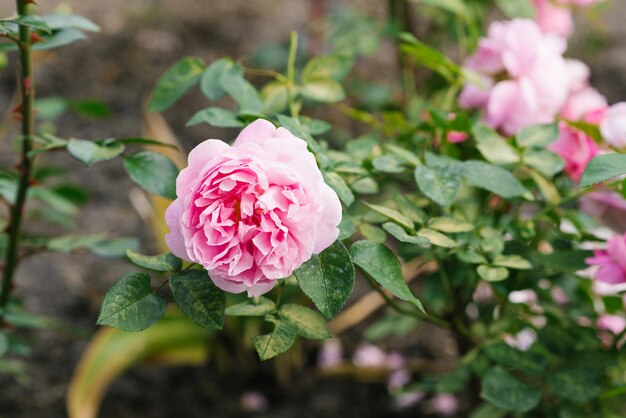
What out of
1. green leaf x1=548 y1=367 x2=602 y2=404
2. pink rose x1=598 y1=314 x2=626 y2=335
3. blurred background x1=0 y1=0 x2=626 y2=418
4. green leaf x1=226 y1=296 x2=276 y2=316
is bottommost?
Answer: blurred background x1=0 y1=0 x2=626 y2=418

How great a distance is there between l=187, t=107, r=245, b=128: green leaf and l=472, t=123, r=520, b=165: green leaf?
10.6 inches

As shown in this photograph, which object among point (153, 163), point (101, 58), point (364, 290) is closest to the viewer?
point (153, 163)

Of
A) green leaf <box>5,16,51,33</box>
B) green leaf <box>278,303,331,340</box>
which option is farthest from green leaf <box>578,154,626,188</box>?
green leaf <box>5,16,51,33</box>

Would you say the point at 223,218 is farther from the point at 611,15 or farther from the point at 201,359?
the point at 611,15

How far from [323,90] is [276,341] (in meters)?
0.34

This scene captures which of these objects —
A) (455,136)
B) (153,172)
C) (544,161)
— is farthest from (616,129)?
(153,172)

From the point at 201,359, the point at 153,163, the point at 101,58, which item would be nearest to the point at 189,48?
the point at 101,58

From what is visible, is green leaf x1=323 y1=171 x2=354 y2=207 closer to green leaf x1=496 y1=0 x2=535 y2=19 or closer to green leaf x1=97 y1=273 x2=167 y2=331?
green leaf x1=97 y1=273 x2=167 y2=331

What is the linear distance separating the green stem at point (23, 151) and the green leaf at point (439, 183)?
1.38 ft

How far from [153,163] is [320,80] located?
0.22 m

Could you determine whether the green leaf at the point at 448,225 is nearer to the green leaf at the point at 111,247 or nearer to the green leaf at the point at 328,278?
the green leaf at the point at 328,278

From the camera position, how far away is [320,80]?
0.82m

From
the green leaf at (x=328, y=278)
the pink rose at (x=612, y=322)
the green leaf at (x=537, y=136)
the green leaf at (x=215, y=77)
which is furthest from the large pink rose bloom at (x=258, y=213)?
the pink rose at (x=612, y=322)

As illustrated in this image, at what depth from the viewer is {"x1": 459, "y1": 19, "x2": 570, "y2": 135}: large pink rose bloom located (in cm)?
88
